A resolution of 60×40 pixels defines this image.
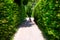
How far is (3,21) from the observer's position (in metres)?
9.17

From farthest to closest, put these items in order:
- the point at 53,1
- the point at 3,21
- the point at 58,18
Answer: the point at 3,21 → the point at 53,1 → the point at 58,18

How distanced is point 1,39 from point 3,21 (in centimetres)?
111

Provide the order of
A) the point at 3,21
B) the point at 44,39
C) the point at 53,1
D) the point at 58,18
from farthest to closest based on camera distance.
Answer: the point at 44,39 → the point at 3,21 → the point at 53,1 → the point at 58,18

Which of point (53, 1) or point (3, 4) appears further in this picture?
point (3, 4)

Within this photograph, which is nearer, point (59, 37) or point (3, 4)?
point (59, 37)

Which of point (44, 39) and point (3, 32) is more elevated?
point (3, 32)

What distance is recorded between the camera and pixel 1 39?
30.8ft

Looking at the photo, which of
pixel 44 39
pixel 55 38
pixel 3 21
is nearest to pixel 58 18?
pixel 55 38

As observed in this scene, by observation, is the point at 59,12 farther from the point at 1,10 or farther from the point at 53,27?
the point at 1,10

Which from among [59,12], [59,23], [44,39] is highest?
[59,12]

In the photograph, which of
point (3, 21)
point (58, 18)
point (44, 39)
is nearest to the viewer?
point (58, 18)

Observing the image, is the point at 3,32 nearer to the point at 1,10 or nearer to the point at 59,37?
the point at 1,10

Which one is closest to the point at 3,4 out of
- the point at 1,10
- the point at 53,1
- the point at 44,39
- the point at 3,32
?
the point at 1,10

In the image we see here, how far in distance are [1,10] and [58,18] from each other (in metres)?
3.80
